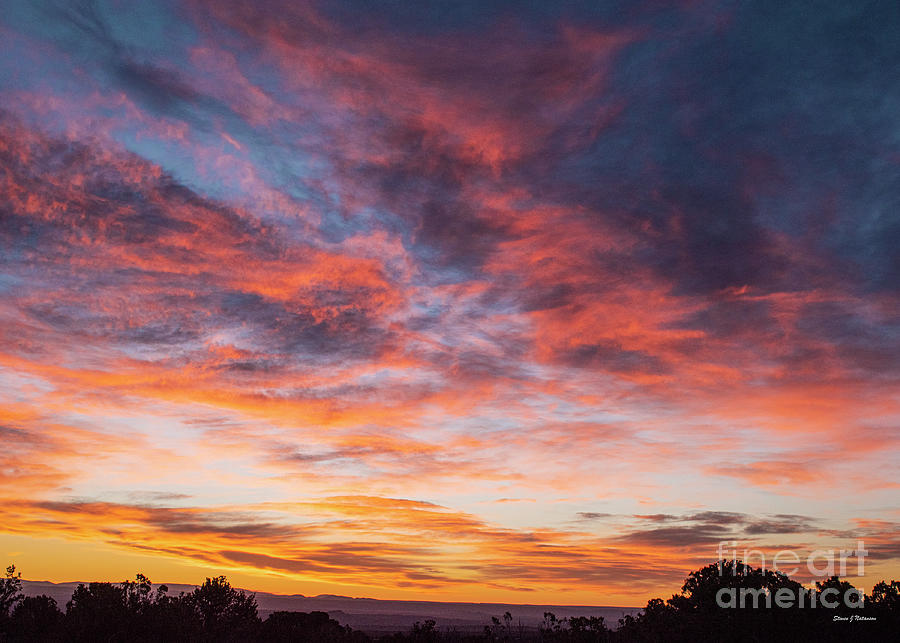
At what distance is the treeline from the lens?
2491cm

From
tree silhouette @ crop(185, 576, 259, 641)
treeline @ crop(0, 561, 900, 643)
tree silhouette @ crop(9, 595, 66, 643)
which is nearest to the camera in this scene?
treeline @ crop(0, 561, 900, 643)

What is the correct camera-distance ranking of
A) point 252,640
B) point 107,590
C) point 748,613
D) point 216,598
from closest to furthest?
point 748,613 < point 252,640 < point 107,590 < point 216,598

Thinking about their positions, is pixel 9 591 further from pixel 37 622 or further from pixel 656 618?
pixel 656 618

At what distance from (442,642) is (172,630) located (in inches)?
471

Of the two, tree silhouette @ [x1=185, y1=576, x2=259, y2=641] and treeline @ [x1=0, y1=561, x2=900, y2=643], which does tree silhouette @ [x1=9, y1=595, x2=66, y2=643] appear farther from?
tree silhouette @ [x1=185, y1=576, x2=259, y2=641]

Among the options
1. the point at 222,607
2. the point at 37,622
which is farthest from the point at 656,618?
the point at 37,622

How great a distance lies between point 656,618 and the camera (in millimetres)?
27812

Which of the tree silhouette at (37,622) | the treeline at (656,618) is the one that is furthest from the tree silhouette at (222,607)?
the tree silhouette at (37,622)

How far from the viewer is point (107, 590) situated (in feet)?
105

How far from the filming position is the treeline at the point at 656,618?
24.9 meters

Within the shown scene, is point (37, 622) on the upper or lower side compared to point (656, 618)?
lower

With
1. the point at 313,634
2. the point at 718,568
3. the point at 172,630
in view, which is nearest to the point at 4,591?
the point at 172,630

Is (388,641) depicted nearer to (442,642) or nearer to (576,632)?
(442,642)

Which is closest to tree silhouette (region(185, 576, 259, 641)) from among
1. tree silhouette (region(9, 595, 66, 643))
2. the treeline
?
the treeline
